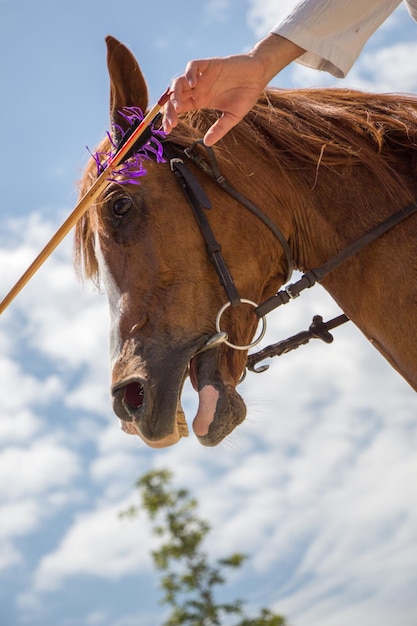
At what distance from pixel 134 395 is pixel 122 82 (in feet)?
5.07

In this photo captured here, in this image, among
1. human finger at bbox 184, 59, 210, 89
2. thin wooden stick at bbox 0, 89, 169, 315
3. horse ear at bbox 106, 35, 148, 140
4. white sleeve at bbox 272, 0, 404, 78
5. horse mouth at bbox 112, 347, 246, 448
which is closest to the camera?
human finger at bbox 184, 59, 210, 89

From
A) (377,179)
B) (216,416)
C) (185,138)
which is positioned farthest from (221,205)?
(216,416)

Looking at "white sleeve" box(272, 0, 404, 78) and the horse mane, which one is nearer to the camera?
"white sleeve" box(272, 0, 404, 78)

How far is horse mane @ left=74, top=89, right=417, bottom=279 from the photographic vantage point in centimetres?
394

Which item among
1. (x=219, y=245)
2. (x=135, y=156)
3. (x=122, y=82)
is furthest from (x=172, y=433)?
(x=122, y=82)

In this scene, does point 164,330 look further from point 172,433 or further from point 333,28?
point 333,28

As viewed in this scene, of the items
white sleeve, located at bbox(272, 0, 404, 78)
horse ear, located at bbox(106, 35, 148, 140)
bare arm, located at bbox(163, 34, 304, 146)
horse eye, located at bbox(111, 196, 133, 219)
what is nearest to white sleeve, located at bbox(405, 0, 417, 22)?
white sleeve, located at bbox(272, 0, 404, 78)

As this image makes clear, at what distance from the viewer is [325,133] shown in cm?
404

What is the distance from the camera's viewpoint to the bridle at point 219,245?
3.76 m

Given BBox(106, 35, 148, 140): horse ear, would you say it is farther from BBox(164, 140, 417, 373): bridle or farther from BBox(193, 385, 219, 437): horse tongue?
BBox(193, 385, 219, 437): horse tongue

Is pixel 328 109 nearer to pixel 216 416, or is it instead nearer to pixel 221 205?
pixel 221 205

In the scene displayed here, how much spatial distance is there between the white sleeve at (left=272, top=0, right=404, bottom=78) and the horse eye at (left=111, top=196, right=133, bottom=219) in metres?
1.02

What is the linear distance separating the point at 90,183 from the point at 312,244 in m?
1.19

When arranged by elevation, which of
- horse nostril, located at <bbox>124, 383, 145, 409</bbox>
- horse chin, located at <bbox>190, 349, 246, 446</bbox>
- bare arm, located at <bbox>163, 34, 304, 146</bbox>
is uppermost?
bare arm, located at <bbox>163, 34, 304, 146</bbox>
